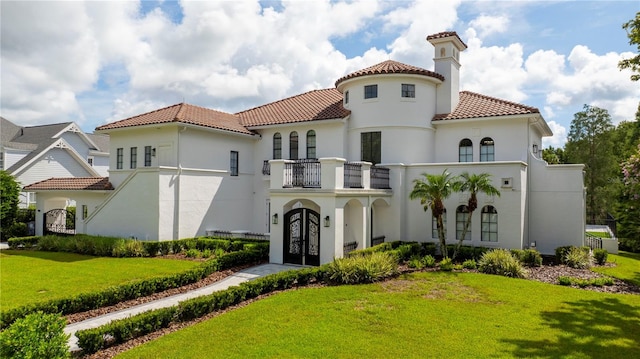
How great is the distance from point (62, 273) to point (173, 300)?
6.79m

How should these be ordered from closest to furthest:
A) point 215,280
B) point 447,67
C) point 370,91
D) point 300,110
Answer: point 215,280, point 370,91, point 447,67, point 300,110

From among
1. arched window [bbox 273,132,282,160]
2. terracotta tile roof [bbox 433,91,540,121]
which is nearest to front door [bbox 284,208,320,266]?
arched window [bbox 273,132,282,160]

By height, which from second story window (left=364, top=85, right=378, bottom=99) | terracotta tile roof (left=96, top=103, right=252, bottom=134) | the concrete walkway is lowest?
the concrete walkway

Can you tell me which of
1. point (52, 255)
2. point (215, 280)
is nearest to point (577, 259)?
point (215, 280)

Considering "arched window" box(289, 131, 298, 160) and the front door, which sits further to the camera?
"arched window" box(289, 131, 298, 160)

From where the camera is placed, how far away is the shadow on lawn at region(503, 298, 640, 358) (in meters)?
8.79

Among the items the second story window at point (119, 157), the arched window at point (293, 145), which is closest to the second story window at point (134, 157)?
the second story window at point (119, 157)

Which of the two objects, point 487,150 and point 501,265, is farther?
point 487,150

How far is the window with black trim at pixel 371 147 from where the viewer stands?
22.5m

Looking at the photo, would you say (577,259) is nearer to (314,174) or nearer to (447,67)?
(314,174)

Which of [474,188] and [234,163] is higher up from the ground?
[234,163]

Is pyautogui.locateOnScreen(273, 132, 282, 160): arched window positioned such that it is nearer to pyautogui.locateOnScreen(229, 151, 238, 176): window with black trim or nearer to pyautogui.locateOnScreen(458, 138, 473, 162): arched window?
pyautogui.locateOnScreen(229, 151, 238, 176): window with black trim

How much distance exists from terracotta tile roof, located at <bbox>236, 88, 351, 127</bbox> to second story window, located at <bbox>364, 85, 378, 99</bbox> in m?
1.47

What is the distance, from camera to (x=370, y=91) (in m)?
22.6
